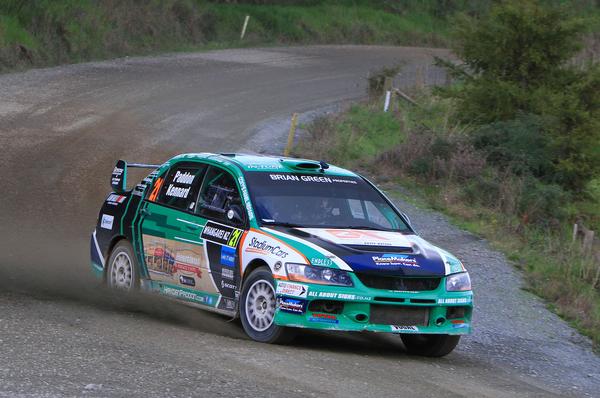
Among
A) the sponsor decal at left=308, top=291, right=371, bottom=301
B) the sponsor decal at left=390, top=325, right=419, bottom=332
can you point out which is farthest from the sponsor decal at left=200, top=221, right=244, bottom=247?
the sponsor decal at left=390, top=325, right=419, bottom=332

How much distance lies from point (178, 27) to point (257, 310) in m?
29.5

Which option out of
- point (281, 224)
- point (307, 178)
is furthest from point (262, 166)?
point (281, 224)

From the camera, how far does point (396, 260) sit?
9172 millimetres

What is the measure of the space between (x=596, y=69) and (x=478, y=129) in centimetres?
294

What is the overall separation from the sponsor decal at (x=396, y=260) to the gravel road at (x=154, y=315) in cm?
82

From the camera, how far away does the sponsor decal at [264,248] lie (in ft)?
30.0

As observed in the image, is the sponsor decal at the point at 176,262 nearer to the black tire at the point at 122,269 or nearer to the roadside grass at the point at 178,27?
the black tire at the point at 122,269

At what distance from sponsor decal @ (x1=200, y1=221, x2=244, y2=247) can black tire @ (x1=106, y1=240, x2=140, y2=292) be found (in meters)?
1.21

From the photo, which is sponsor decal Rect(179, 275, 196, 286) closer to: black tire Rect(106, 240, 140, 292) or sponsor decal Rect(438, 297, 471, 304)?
black tire Rect(106, 240, 140, 292)

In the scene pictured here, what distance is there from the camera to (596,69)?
75.6ft

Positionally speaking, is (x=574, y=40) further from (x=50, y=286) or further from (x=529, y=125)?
(x=50, y=286)

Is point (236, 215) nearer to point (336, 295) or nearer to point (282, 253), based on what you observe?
point (282, 253)

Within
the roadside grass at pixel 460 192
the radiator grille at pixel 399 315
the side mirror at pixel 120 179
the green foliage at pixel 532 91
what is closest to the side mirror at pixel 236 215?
the radiator grille at pixel 399 315

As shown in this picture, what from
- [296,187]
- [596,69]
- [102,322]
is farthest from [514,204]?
[102,322]
